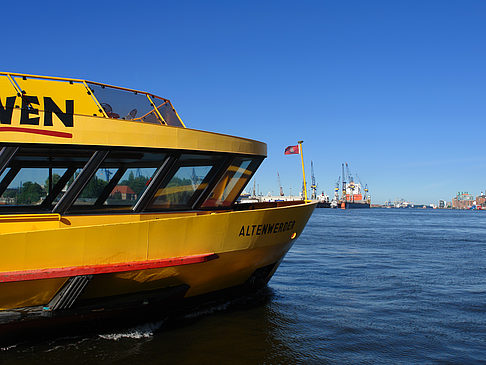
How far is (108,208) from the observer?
6203mm

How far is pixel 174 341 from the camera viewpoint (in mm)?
6188

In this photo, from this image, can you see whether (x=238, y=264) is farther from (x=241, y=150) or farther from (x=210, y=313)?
(x=241, y=150)

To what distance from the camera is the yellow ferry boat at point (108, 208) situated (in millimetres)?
5289

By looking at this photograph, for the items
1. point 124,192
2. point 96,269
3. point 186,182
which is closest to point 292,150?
point 186,182

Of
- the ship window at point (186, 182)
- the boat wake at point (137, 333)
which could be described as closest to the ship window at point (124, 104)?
the ship window at point (186, 182)

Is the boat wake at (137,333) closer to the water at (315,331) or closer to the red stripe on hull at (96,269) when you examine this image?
the water at (315,331)

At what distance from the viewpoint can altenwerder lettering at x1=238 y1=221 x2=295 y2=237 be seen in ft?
21.9

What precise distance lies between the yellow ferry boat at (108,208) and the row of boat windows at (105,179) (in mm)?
16

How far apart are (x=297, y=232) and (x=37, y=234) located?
496cm

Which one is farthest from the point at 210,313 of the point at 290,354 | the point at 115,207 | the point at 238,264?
the point at 115,207

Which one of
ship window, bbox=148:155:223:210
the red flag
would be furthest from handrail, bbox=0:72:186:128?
the red flag

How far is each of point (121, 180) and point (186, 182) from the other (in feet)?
3.46

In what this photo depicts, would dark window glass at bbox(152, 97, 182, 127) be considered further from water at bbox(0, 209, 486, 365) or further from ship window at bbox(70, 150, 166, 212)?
water at bbox(0, 209, 486, 365)

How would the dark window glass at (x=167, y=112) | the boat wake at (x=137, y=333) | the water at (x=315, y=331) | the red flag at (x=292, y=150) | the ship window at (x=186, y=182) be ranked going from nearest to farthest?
the water at (x=315, y=331)
the boat wake at (x=137, y=333)
the ship window at (x=186, y=182)
the dark window glass at (x=167, y=112)
the red flag at (x=292, y=150)
